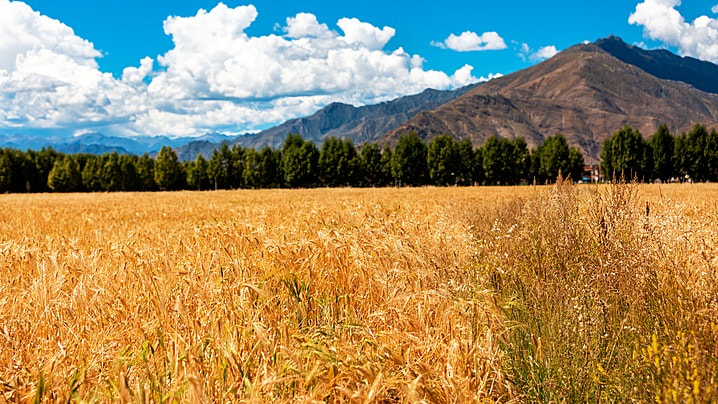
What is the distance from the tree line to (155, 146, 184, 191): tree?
3560 inches

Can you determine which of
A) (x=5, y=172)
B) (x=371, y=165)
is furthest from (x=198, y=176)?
(x=371, y=165)

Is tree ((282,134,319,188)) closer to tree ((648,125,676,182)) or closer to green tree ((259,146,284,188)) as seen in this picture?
green tree ((259,146,284,188))

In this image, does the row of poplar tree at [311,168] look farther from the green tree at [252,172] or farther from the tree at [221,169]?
the tree at [221,169]

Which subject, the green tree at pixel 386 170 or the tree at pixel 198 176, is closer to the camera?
the tree at pixel 198 176

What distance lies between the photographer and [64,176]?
89.1m

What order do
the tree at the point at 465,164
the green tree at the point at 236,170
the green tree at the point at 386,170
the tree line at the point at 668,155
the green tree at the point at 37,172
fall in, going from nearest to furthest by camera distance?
the tree line at the point at 668,155 → the green tree at the point at 37,172 → the tree at the point at 465,164 → the green tree at the point at 386,170 → the green tree at the point at 236,170

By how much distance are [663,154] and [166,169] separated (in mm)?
103395

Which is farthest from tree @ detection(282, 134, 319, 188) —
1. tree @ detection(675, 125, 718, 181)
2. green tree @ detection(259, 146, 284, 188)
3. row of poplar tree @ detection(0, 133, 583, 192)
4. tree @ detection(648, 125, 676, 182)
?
tree @ detection(675, 125, 718, 181)

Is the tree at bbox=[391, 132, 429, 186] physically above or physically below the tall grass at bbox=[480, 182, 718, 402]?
above

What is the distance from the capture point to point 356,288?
5.00 m

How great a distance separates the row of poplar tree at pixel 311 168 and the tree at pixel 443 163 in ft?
0.69

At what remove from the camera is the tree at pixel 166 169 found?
3681 inches

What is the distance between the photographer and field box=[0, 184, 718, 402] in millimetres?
2635

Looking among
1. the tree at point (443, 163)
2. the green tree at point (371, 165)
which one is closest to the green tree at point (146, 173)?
the green tree at point (371, 165)
